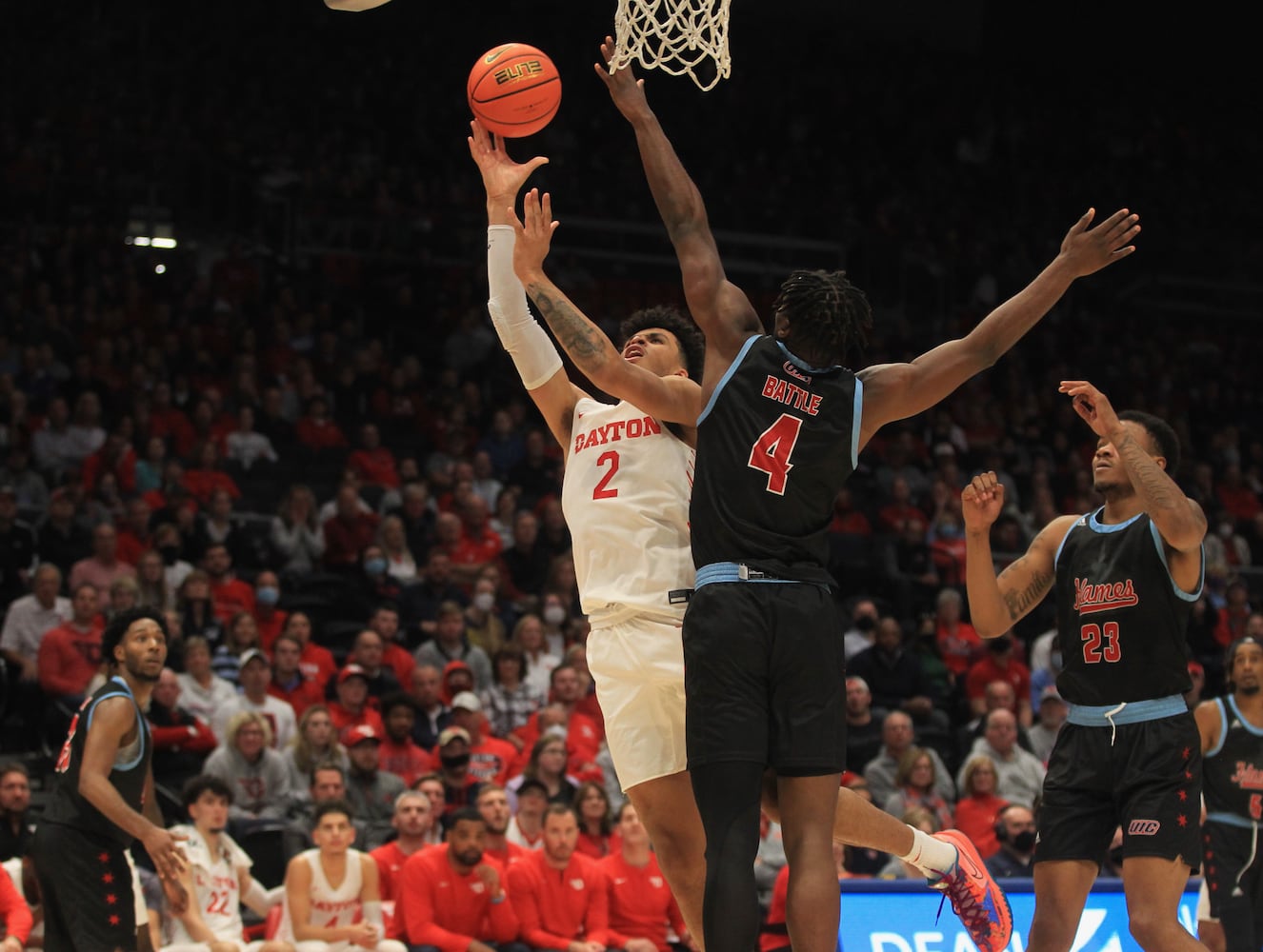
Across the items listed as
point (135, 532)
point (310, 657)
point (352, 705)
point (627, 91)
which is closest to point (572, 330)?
point (627, 91)

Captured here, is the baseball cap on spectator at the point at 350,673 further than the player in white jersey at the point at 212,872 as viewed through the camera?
Yes

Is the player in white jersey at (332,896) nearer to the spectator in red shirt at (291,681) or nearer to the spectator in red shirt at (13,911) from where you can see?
the spectator in red shirt at (13,911)

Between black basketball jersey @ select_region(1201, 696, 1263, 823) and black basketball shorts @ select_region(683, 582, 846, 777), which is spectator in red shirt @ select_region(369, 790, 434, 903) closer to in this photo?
black basketball jersey @ select_region(1201, 696, 1263, 823)

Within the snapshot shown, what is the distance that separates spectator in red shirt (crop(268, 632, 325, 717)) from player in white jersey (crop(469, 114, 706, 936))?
6.73 m

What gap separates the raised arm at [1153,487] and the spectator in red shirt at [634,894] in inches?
210

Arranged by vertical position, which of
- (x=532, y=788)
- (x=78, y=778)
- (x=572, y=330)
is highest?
(x=572, y=330)

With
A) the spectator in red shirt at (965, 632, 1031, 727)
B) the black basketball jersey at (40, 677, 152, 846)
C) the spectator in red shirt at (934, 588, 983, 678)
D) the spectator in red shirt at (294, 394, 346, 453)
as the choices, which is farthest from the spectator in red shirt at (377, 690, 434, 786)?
the spectator in red shirt at (934, 588, 983, 678)

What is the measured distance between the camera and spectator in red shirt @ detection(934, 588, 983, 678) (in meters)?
14.5

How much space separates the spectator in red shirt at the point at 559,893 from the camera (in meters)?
10.0

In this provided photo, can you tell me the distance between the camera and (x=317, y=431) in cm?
1565

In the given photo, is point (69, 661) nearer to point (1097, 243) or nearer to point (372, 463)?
point (372, 463)

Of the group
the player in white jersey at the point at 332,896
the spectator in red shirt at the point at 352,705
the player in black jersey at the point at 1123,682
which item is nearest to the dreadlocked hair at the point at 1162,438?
the player in black jersey at the point at 1123,682

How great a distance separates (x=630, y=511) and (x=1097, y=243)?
181 centimetres

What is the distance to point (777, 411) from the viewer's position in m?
4.75
